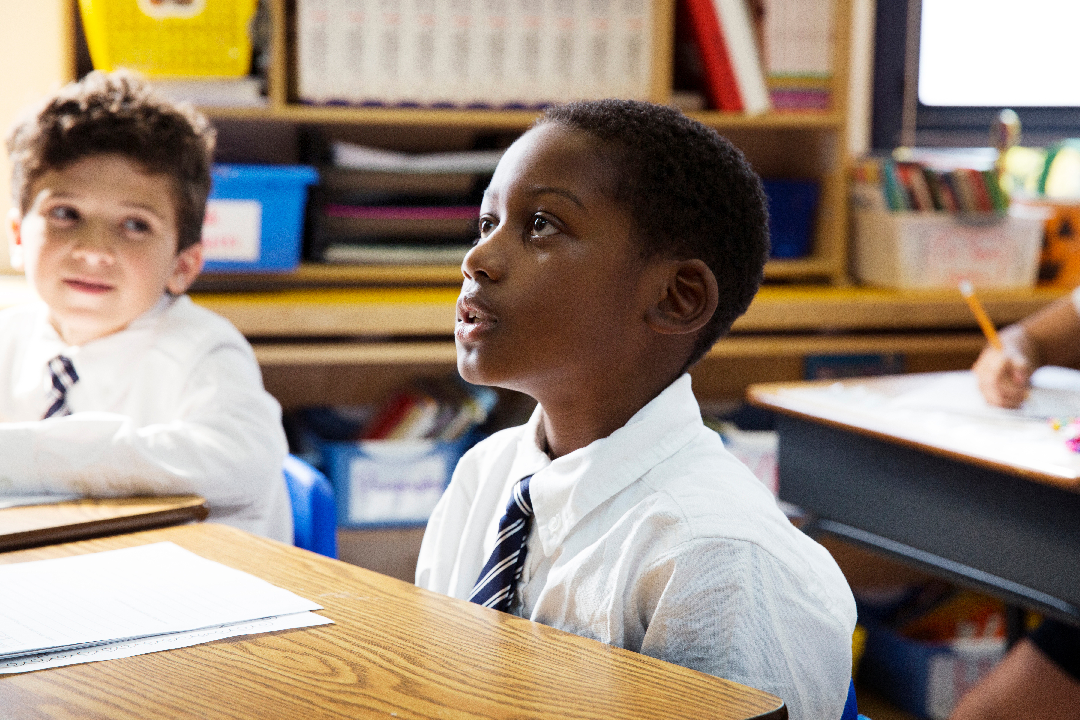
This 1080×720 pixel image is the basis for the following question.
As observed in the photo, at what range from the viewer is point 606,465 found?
2.97 feet

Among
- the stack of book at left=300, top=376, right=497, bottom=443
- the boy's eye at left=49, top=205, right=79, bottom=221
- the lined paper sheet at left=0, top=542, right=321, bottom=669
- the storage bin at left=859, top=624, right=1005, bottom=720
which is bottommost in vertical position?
the storage bin at left=859, top=624, right=1005, bottom=720

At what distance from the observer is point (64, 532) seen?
101cm

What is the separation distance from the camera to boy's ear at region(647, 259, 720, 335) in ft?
3.14

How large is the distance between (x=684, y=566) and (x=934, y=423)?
3.20 feet

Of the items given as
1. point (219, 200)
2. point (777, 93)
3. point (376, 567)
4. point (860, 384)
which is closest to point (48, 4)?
point (219, 200)

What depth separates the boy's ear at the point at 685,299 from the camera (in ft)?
3.14

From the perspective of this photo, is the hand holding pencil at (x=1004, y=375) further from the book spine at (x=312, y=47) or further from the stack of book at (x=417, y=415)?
the book spine at (x=312, y=47)

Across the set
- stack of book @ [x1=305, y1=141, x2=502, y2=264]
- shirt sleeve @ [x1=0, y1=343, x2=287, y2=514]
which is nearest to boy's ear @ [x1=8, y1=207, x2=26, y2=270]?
shirt sleeve @ [x1=0, y1=343, x2=287, y2=514]

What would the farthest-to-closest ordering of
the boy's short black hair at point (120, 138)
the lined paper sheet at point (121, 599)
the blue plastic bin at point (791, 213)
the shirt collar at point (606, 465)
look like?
the blue plastic bin at point (791, 213) < the boy's short black hair at point (120, 138) < the shirt collar at point (606, 465) < the lined paper sheet at point (121, 599)

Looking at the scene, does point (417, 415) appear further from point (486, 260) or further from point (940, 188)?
point (486, 260)

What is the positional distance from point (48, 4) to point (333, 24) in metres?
0.58

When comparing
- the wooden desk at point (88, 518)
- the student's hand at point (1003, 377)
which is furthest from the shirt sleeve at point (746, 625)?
the student's hand at point (1003, 377)

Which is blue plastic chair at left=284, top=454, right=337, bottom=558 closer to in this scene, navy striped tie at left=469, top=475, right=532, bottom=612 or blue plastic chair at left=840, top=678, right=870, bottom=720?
navy striped tie at left=469, top=475, right=532, bottom=612

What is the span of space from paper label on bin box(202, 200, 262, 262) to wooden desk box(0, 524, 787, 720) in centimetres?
164
